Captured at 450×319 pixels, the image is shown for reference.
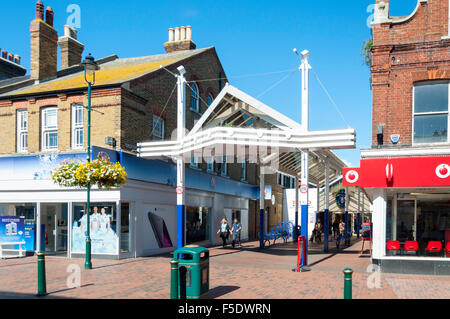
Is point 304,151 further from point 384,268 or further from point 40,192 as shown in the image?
point 40,192

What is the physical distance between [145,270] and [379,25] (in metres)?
11.2

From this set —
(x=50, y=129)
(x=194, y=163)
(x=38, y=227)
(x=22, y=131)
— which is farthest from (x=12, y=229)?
(x=194, y=163)

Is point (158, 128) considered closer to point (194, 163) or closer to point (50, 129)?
point (194, 163)

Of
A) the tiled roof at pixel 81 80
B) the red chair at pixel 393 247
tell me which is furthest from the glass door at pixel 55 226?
the red chair at pixel 393 247

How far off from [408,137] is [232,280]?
7215 mm

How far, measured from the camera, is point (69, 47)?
24.0 metres

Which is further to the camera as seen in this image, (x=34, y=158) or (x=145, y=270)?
(x=34, y=158)

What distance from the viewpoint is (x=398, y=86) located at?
14227 millimetres

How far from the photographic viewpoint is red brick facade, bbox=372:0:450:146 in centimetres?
1386

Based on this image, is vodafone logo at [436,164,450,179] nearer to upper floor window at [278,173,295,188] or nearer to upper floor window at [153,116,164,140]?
upper floor window at [153,116,164,140]

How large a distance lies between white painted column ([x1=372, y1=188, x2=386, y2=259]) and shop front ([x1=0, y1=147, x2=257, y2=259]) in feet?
30.3

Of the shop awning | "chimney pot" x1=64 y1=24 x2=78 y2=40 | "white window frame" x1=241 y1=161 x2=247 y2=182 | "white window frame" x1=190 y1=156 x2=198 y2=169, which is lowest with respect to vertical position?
"white window frame" x1=241 y1=161 x2=247 y2=182

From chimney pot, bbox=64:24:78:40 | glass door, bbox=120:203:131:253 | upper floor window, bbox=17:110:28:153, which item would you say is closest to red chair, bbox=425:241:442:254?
glass door, bbox=120:203:131:253
